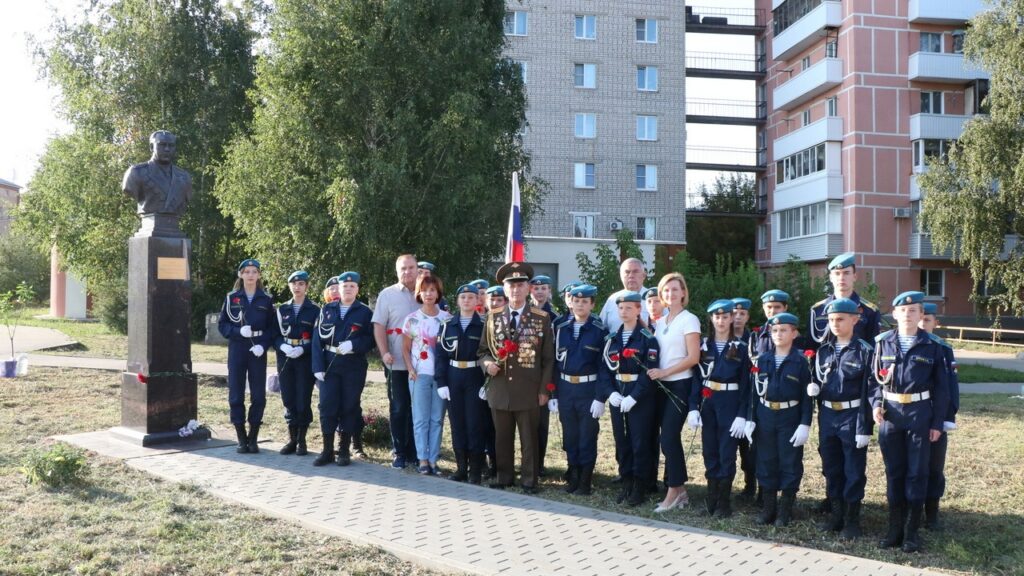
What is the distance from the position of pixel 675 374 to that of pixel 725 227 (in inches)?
1589

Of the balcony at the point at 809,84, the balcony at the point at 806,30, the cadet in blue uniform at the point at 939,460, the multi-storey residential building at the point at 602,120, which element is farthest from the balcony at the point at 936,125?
the cadet in blue uniform at the point at 939,460

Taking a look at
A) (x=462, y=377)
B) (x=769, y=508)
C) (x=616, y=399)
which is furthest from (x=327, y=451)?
(x=769, y=508)

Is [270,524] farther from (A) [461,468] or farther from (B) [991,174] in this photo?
(B) [991,174]

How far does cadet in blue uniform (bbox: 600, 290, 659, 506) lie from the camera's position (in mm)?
6688

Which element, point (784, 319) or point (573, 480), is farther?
point (573, 480)

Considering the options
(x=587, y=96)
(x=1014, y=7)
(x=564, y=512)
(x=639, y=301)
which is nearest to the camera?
(x=564, y=512)

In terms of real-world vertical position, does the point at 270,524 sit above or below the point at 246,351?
below

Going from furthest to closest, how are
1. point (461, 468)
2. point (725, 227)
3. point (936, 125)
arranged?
point (725, 227), point (936, 125), point (461, 468)

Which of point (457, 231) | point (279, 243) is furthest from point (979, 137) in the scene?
point (279, 243)

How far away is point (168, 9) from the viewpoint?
24969mm

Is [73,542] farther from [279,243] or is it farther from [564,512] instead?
[279,243]

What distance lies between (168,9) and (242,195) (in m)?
9.82

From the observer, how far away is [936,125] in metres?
33.5

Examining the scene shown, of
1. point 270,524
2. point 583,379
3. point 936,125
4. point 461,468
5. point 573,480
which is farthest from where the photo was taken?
point 936,125
